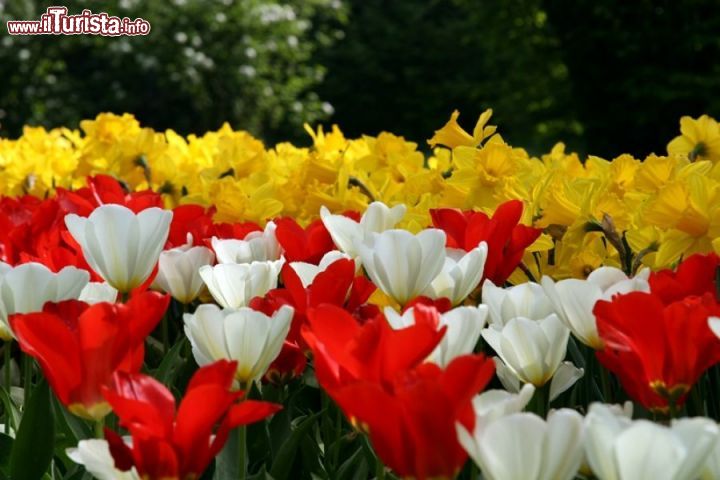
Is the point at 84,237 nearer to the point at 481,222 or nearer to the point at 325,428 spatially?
the point at 325,428

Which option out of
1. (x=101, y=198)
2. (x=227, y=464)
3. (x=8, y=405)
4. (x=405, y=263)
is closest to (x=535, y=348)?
(x=405, y=263)

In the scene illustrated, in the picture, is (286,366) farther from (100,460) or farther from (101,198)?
(101,198)

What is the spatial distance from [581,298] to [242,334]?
359 mm

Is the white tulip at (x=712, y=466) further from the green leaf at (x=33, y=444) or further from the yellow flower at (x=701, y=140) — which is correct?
the yellow flower at (x=701, y=140)

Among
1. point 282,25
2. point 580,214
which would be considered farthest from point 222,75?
point 580,214

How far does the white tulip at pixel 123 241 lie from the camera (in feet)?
4.96

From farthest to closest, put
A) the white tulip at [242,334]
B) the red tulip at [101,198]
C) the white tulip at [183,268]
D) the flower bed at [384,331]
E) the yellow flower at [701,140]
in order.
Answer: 1. the yellow flower at [701,140]
2. the red tulip at [101,198]
3. the white tulip at [183,268]
4. the white tulip at [242,334]
5. the flower bed at [384,331]

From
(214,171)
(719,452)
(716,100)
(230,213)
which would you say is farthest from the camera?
(716,100)

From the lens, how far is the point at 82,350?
3.76 feet

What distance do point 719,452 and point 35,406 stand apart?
72 cm

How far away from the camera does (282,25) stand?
1330 cm

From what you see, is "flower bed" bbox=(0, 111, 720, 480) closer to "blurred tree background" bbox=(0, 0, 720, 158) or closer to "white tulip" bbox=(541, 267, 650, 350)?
"white tulip" bbox=(541, 267, 650, 350)

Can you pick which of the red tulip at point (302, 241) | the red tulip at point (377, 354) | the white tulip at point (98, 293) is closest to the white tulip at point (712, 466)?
the red tulip at point (377, 354)

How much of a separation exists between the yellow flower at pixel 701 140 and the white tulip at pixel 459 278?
3.47ft
